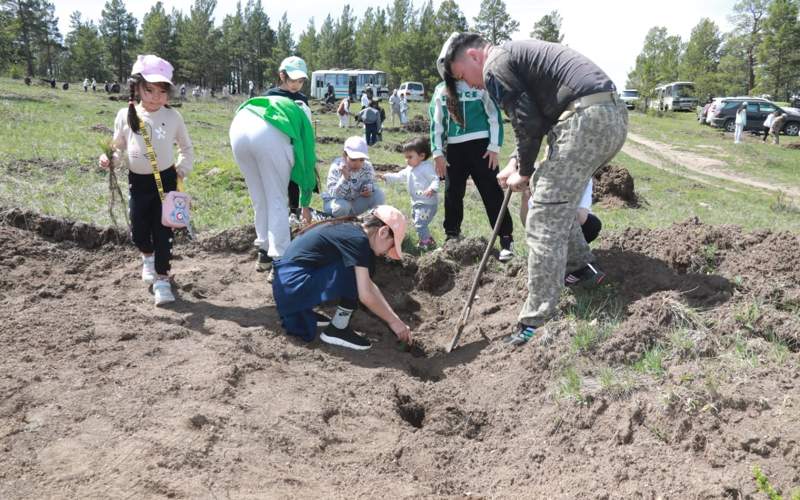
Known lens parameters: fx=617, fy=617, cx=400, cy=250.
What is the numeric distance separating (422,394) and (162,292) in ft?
7.16

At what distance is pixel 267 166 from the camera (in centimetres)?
470

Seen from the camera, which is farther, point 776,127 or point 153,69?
point 776,127

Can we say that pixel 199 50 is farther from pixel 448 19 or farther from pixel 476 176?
pixel 476 176

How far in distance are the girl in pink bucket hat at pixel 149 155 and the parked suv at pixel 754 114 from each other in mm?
30998

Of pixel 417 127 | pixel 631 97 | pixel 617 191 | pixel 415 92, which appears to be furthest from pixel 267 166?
pixel 631 97

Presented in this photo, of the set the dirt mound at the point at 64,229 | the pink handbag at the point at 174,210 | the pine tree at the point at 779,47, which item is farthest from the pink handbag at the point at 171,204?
the pine tree at the point at 779,47

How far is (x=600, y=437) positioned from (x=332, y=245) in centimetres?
205

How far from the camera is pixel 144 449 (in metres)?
2.80

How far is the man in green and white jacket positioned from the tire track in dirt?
11313 mm

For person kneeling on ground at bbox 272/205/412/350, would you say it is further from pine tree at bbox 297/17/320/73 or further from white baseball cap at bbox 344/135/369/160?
pine tree at bbox 297/17/320/73

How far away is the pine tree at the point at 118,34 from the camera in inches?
2653

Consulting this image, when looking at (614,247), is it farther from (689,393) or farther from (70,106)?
(70,106)

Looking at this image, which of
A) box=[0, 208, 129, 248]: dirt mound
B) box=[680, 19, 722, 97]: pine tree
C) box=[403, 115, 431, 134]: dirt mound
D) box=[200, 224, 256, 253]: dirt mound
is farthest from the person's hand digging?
box=[680, 19, 722, 97]: pine tree

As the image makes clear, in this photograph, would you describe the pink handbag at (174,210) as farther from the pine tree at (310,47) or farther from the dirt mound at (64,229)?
the pine tree at (310,47)
